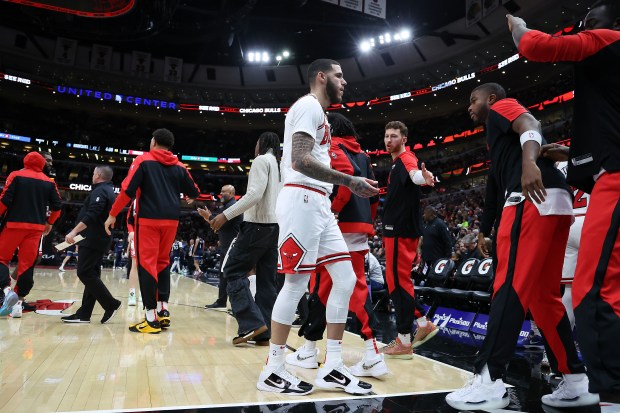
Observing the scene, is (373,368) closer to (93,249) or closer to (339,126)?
(339,126)

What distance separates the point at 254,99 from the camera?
101 feet

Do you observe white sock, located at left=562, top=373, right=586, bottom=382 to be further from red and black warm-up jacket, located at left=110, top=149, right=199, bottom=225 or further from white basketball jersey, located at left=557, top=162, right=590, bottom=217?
red and black warm-up jacket, located at left=110, top=149, right=199, bottom=225

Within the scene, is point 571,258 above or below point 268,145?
below

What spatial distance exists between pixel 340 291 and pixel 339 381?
0.50 meters

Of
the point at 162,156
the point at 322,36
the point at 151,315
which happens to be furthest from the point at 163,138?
the point at 322,36

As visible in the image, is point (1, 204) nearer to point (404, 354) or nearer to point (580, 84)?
point (404, 354)

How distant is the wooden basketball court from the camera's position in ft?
7.34

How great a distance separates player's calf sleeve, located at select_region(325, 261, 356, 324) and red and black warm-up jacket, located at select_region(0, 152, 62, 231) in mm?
4211

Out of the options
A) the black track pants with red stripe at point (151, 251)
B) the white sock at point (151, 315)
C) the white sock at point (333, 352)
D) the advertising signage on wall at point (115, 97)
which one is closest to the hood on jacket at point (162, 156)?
the black track pants with red stripe at point (151, 251)

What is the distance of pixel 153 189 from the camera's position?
4.41 meters

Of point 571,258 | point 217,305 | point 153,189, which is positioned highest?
point 153,189

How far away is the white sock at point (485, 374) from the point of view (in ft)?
7.20

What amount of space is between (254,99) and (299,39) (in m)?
5.05

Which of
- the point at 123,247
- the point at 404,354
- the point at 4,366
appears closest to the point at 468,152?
the point at 123,247
